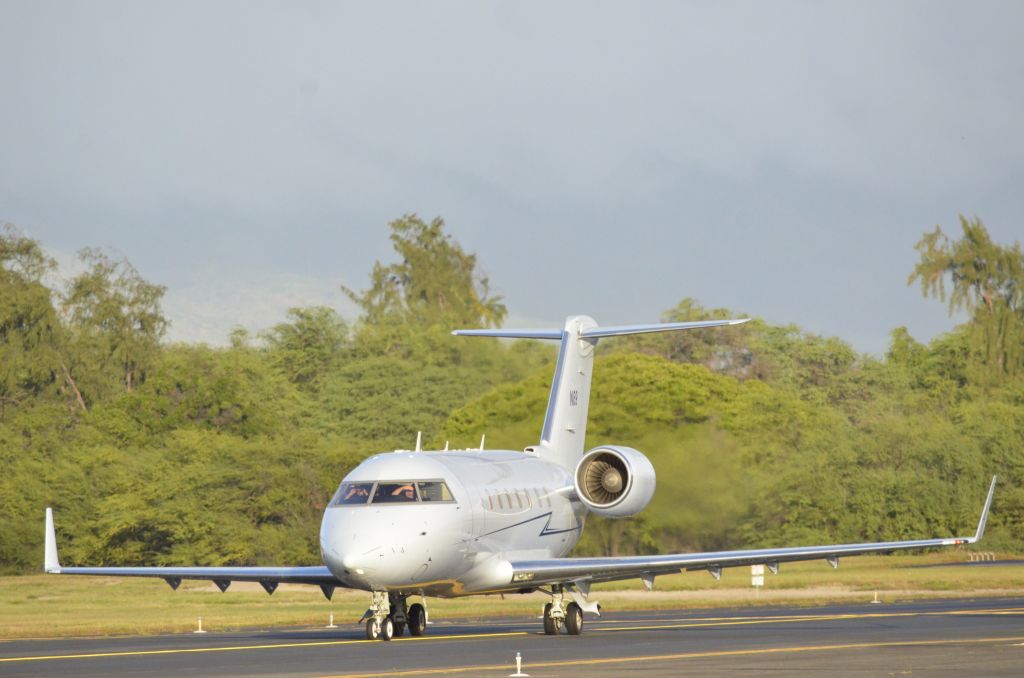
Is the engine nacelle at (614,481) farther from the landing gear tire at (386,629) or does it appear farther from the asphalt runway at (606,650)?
the landing gear tire at (386,629)

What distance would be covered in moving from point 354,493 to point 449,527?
1.74 metres

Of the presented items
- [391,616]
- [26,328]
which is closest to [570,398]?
[391,616]

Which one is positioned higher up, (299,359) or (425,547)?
(299,359)

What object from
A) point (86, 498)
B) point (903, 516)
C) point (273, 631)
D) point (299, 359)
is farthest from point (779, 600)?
point (299, 359)

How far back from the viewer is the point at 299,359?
112 metres

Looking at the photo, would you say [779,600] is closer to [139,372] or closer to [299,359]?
[139,372]

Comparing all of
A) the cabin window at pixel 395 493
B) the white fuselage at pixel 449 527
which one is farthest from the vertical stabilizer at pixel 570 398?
the cabin window at pixel 395 493

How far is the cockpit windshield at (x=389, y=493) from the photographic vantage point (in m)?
26.6

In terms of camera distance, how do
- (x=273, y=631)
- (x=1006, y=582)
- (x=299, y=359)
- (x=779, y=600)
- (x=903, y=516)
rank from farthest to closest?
(x=299, y=359) < (x=903, y=516) < (x=1006, y=582) < (x=779, y=600) < (x=273, y=631)

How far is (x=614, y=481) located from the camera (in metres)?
32.5

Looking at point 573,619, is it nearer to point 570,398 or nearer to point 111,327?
point 570,398

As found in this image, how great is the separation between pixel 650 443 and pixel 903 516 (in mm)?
12855

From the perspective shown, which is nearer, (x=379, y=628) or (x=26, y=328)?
(x=379, y=628)

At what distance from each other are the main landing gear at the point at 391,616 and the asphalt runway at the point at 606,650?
27cm
